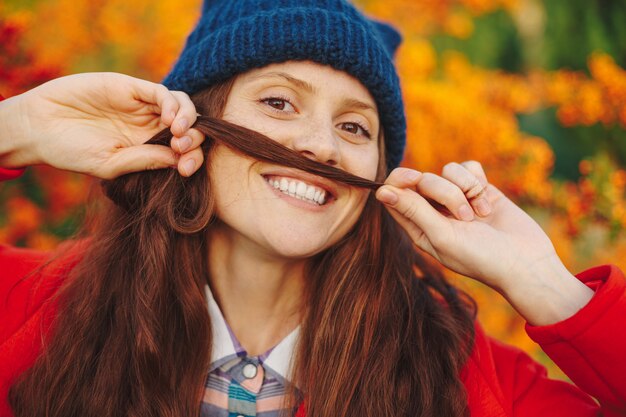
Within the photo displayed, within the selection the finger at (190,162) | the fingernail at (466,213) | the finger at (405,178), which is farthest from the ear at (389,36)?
the finger at (190,162)

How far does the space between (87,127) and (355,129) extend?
1031 millimetres

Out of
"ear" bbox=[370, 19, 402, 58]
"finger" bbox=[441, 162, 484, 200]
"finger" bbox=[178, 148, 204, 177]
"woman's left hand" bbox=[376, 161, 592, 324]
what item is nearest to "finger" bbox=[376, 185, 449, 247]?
"woman's left hand" bbox=[376, 161, 592, 324]

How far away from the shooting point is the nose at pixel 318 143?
6.19ft

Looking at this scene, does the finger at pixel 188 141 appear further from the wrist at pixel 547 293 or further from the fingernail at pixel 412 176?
the wrist at pixel 547 293

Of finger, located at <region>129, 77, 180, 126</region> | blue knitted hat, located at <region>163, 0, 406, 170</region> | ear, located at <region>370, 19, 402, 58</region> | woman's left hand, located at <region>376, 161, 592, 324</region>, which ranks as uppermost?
ear, located at <region>370, 19, 402, 58</region>

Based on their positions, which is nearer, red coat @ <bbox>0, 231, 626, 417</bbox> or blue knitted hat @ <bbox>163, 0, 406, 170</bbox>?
red coat @ <bbox>0, 231, 626, 417</bbox>

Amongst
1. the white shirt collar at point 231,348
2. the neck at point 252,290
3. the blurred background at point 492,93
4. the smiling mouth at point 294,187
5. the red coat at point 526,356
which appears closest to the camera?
the red coat at point 526,356

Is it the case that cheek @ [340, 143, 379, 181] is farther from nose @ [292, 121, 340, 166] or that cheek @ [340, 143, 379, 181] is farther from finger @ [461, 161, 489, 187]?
finger @ [461, 161, 489, 187]

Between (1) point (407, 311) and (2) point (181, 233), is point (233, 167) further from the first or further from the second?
(1) point (407, 311)

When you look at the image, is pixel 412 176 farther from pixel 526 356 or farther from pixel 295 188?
pixel 526 356

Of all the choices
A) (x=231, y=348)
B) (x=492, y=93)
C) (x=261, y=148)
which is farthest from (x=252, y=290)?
(x=492, y=93)

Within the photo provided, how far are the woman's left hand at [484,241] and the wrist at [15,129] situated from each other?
4.26ft

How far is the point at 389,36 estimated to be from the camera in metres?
2.54

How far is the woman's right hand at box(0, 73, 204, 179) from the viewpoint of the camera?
1.86 metres
